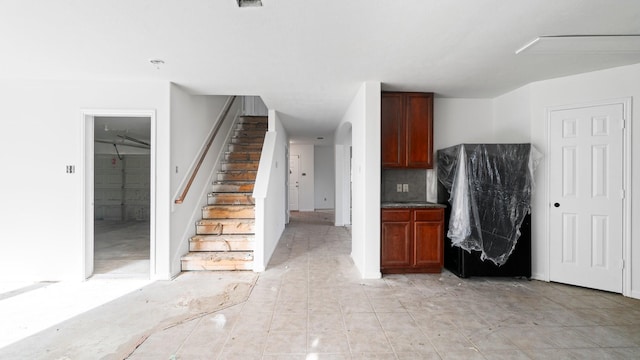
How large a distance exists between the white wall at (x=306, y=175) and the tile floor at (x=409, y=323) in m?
6.16

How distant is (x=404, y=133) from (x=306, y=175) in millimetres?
6091

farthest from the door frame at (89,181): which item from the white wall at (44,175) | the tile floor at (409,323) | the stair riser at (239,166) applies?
the stair riser at (239,166)

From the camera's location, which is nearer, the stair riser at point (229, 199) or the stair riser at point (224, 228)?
the stair riser at point (224, 228)

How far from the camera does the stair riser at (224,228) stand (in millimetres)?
4129

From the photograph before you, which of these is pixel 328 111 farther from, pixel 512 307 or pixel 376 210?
pixel 512 307

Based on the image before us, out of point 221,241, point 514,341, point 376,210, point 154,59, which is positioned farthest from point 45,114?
point 514,341

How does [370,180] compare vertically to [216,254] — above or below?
above

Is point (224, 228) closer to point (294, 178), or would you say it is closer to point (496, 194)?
point (496, 194)

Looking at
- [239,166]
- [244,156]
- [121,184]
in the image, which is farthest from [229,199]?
[121,184]

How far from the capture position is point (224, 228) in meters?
4.18

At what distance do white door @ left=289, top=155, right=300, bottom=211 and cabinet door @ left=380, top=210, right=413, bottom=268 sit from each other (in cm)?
627

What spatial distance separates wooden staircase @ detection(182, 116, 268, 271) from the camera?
12.1 feet

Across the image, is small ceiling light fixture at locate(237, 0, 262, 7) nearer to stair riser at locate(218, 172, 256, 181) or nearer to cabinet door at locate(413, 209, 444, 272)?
cabinet door at locate(413, 209, 444, 272)

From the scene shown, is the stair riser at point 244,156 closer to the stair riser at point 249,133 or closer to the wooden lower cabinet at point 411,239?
the stair riser at point 249,133
